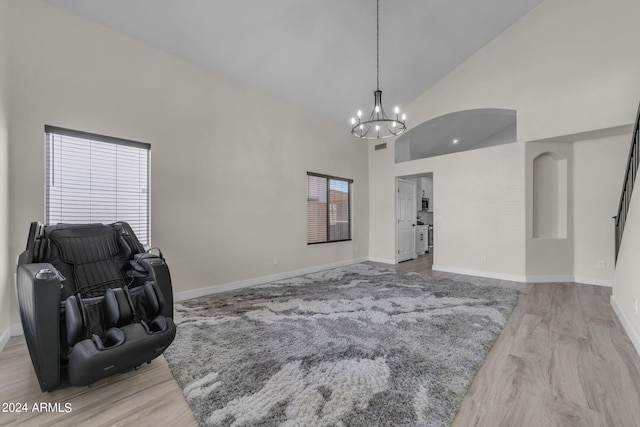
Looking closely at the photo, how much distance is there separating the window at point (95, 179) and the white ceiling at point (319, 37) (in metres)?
1.30

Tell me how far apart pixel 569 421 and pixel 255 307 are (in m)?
2.79

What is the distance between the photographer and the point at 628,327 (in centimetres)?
249

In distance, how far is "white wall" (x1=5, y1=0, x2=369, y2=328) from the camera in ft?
8.38

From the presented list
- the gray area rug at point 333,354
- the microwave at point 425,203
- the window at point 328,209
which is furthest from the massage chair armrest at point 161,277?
the microwave at point 425,203

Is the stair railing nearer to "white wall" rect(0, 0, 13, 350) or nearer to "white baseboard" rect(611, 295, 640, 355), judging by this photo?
"white baseboard" rect(611, 295, 640, 355)

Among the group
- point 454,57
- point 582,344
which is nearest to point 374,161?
point 454,57

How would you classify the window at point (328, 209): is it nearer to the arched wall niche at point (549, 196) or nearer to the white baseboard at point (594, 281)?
the arched wall niche at point (549, 196)

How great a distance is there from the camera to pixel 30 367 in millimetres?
2016

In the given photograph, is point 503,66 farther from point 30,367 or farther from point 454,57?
point 30,367

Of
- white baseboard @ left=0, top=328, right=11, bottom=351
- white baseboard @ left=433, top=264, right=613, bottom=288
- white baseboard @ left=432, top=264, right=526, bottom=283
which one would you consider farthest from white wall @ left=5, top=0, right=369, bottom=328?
white baseboard @ left=433, top=264, right=613, bottom=288

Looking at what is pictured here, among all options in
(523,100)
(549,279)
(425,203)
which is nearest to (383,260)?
(549,279)

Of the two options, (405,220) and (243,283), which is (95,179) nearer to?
(243,283)

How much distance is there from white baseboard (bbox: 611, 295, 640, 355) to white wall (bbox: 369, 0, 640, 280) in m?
1.46

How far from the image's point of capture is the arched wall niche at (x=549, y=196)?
15.2 feet
